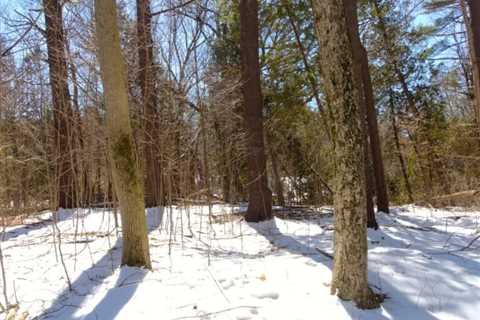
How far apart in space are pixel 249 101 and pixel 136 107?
6.03 ft

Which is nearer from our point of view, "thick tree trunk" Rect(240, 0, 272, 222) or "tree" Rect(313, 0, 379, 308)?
"tree" Rect(313, 0, 379, 308)

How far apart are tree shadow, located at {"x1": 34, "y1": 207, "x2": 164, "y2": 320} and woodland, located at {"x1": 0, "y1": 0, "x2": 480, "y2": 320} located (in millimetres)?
18

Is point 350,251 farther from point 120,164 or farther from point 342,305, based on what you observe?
point 120,164

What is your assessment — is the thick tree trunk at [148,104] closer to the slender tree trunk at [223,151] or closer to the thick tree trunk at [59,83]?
the thick tree trunk at [59,83]

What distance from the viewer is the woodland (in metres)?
2.66

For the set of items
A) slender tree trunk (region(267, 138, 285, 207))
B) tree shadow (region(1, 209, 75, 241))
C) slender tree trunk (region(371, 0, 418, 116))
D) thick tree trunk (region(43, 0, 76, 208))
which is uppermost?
slender tree trunk (region(371, 0, 418, 116))

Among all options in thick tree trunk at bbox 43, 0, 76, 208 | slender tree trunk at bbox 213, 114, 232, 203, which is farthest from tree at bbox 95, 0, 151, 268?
slender tree trunk at bbox 213, 114, 232, 203

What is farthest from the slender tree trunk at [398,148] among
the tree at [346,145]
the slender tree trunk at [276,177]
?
the tree at [346,145]

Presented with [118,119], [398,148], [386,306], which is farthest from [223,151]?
[398,148]

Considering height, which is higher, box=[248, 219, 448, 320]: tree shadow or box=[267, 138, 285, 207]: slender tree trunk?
box=[267, 138, 285, 207]: slender tree trunk

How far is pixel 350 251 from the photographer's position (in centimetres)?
264

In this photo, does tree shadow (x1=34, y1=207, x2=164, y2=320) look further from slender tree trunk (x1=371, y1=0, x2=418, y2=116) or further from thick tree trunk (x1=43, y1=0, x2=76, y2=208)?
slender tree trunk (x1=371, y1=0, x2=418, y2=116)

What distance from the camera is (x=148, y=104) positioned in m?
6.58

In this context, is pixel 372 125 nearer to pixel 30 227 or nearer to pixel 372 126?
pixel 372 126
